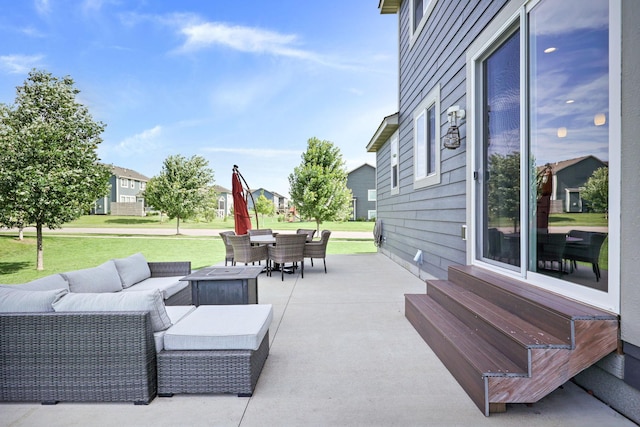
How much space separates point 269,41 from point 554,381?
52.2 feet

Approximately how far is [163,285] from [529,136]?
13.7 feet

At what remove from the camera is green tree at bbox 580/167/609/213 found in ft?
7.30

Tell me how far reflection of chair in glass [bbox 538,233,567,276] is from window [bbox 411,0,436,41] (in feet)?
16.5

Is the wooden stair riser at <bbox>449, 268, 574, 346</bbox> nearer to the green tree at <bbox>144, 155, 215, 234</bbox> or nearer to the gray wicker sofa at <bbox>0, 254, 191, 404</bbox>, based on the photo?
the gray wicker sofa at <bbox>0, 254, 191, 404</bbox>

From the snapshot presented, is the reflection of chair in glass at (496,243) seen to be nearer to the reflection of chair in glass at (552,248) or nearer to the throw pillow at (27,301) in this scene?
the reflection of chair in glass at (552,248)

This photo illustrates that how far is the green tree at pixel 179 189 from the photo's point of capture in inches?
819

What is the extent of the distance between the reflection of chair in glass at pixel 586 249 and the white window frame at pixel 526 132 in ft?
0.53

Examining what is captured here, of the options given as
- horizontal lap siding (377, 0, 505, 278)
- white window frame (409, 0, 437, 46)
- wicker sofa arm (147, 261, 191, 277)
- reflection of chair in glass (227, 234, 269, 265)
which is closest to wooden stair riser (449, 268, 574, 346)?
horizontal lap siding (377, 0, 505, 278)

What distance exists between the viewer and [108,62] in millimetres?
14398

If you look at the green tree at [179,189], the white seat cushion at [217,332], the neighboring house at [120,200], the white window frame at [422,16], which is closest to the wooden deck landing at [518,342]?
the white seat cushion at [217,332]

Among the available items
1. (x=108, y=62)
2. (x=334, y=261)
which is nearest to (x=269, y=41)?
(x=108, y=62)

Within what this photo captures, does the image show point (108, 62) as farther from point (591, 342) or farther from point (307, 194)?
point (591, 342)

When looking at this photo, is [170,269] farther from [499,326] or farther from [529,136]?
[529,136]

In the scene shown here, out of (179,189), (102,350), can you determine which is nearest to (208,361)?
(102,350)
